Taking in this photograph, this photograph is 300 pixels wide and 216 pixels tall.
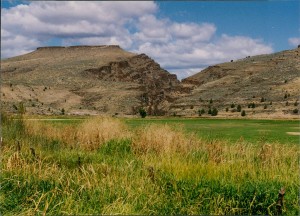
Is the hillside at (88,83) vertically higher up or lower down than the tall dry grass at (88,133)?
higher up

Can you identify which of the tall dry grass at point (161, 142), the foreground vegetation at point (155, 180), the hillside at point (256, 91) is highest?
the hillside at point (256, 91)

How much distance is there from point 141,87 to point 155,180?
105 metres

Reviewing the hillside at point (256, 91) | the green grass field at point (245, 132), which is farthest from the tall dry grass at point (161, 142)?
the hillside at point (256, 91)

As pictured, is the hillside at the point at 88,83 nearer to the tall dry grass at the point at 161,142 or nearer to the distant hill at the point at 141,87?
the distant hill at the point at 141,87

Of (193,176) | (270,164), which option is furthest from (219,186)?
(270,164)

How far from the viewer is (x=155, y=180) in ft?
43.8

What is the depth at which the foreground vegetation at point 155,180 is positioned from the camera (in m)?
11.7

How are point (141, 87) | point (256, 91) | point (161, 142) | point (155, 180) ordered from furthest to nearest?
point (141, 87) → point (256, 91) → point (161, 142) → point (155, 180)

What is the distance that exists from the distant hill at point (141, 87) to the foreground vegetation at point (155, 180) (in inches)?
1990

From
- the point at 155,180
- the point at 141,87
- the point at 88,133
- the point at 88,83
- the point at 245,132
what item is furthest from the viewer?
the point at 88,83

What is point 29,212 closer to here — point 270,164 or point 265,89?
point 270,164

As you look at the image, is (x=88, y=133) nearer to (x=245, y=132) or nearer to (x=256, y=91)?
(x=245, y=132)

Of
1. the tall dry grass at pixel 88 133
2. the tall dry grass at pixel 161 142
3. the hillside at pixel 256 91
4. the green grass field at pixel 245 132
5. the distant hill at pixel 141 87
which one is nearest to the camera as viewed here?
the tall dry grass at pixel 161 142

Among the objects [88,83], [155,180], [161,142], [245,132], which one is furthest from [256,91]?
[155,180]
